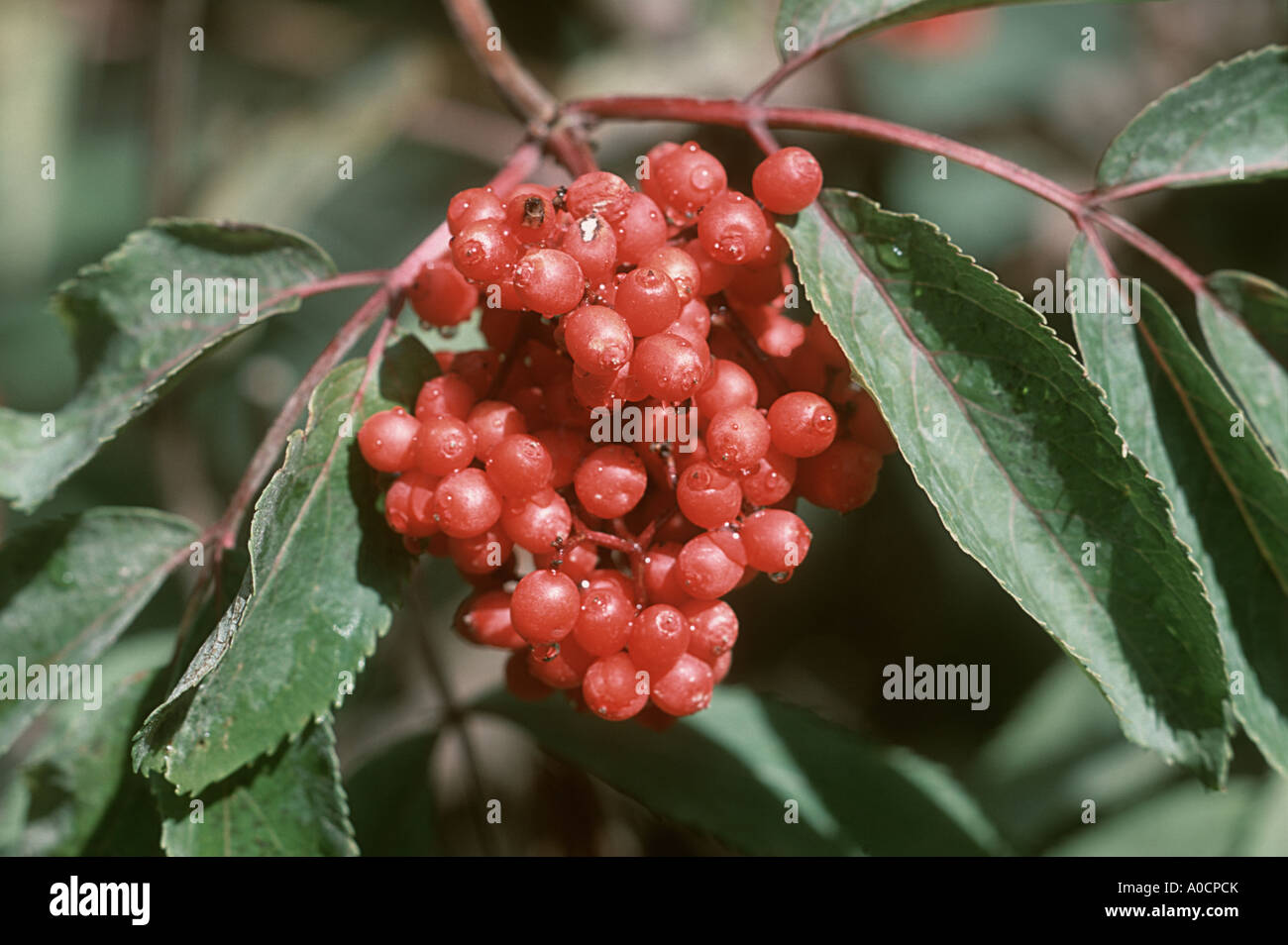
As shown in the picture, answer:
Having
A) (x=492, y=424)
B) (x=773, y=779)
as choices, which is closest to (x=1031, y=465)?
(x=492, y=424)

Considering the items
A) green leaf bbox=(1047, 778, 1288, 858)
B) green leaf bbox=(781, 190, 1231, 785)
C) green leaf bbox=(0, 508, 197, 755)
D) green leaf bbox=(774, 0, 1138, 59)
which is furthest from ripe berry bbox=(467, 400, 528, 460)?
green leaf bbox=(1047, 778, 1288, 858)

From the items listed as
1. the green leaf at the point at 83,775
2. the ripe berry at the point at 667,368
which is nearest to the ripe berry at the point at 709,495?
the ripe berry at the point at 667,368

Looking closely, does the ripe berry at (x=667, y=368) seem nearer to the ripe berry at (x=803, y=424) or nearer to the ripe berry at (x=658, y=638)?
the ripe berry at (x=803, y=424)

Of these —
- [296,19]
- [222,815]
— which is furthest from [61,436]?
[296,19]

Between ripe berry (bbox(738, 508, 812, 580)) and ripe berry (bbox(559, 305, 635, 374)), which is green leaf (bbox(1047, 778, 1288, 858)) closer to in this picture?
ripe berry (bbox(738, 508, 812, 580))

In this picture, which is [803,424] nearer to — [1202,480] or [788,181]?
[788,181]

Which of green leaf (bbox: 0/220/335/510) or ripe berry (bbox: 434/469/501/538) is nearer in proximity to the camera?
ripe berry (bbox: 434/469/501/538)

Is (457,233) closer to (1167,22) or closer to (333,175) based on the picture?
(333,175)
